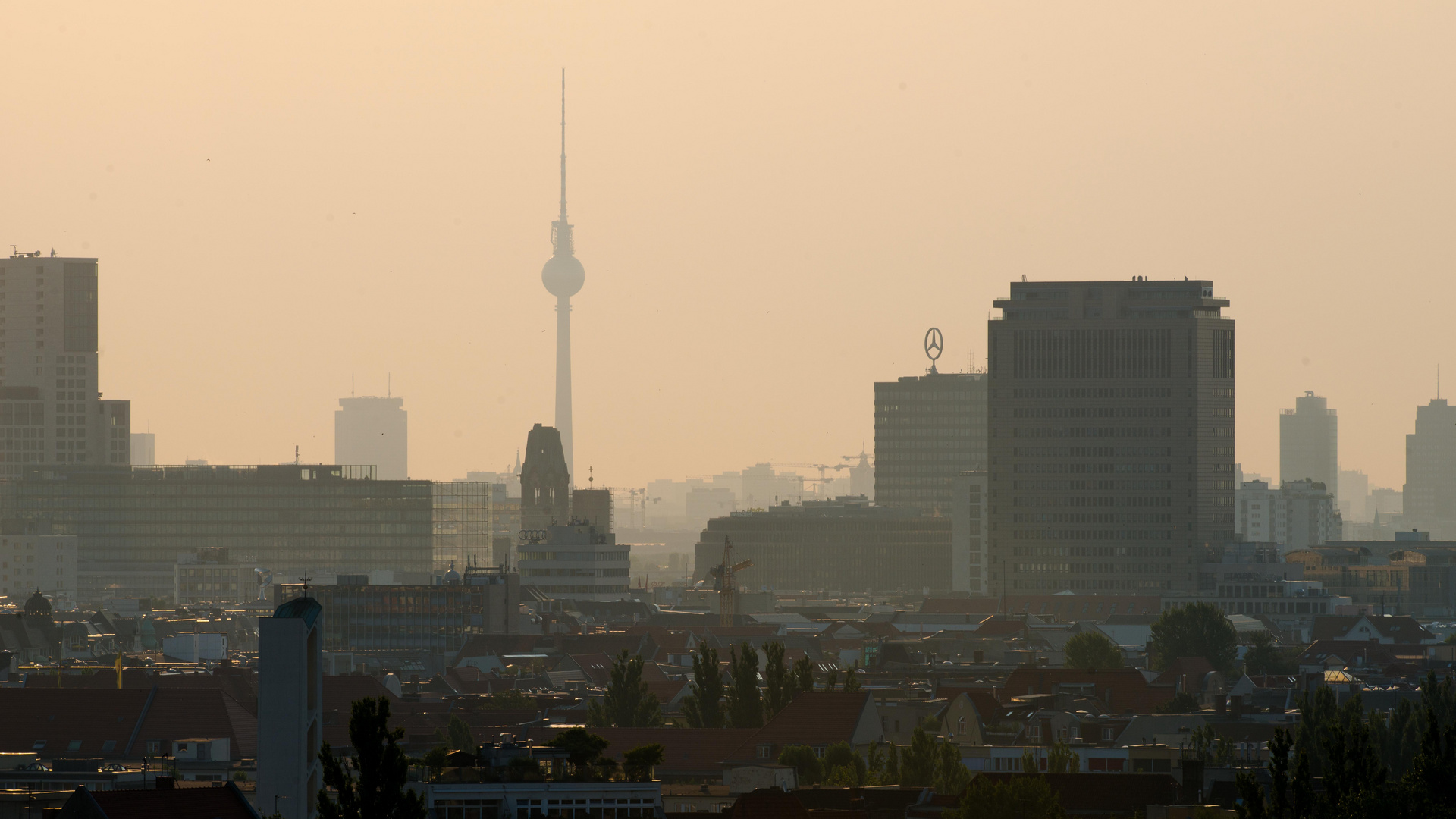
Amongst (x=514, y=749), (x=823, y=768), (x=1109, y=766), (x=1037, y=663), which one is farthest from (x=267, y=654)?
(x=1037, y=663)

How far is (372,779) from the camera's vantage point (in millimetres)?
60969

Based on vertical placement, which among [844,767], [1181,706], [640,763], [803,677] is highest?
[640,763]

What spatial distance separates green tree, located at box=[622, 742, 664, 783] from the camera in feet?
253

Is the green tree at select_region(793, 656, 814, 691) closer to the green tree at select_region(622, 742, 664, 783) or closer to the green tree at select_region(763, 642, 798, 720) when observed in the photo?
the green tree at select_region(763, 642, 798, 720)

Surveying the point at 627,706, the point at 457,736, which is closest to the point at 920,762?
the point at 457,736

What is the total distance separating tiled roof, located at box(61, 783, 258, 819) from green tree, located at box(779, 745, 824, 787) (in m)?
37.0

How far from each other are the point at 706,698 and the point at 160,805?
2484 inches

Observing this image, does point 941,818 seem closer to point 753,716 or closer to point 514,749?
point 514,749

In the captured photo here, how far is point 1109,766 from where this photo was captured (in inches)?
4776

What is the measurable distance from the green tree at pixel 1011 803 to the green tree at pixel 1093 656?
325ft

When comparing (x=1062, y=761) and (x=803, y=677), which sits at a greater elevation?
(x=803, y=677)

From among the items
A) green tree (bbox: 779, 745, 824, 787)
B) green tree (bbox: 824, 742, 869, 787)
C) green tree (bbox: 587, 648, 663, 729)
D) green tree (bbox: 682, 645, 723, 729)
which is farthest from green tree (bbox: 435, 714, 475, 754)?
green tree (bbox: 824, 742, 869, 787)

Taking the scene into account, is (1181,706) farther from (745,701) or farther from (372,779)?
(372,779)

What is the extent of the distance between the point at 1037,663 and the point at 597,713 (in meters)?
64.8
